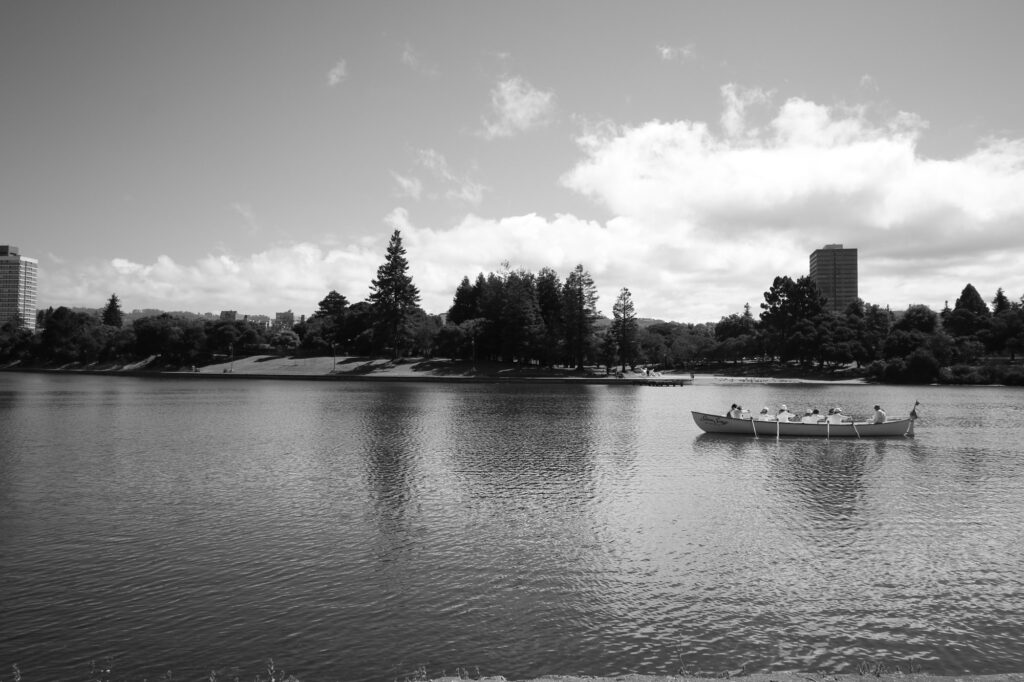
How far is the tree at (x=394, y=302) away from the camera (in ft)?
448

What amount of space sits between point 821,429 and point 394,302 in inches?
4064

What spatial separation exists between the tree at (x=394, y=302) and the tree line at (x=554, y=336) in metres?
0.23

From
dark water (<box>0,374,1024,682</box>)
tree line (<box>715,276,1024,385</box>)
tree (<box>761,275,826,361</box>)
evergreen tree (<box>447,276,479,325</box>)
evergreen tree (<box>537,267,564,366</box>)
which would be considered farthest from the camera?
evergreen tree (<box>447,276,479,325</box>)

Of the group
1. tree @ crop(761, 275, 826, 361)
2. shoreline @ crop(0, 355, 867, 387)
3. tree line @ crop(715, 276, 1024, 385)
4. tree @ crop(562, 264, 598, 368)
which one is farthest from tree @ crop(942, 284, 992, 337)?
tree @ crop(562, 264, 598, 368)

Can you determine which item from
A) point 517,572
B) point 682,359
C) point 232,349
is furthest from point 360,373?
point 517,572

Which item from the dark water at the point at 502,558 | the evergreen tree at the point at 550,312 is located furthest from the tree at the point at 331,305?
the dark water at the point at 502,558

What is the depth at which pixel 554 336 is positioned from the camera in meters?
123

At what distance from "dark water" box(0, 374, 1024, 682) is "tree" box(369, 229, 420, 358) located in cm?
9537

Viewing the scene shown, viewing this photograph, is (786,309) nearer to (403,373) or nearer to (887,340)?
(887,340)

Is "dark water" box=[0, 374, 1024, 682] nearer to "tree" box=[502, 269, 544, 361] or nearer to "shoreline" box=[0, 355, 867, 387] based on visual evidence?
"shoreline" box=[0, 355, 867, 387]

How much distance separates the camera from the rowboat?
46.9m

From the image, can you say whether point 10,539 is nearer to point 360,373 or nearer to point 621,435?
point 621,435

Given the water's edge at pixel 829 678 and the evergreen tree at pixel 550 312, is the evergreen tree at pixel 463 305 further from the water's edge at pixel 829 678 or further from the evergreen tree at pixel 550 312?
the water's edge at pixel 829 678

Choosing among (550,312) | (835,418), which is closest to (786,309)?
(550,312)
